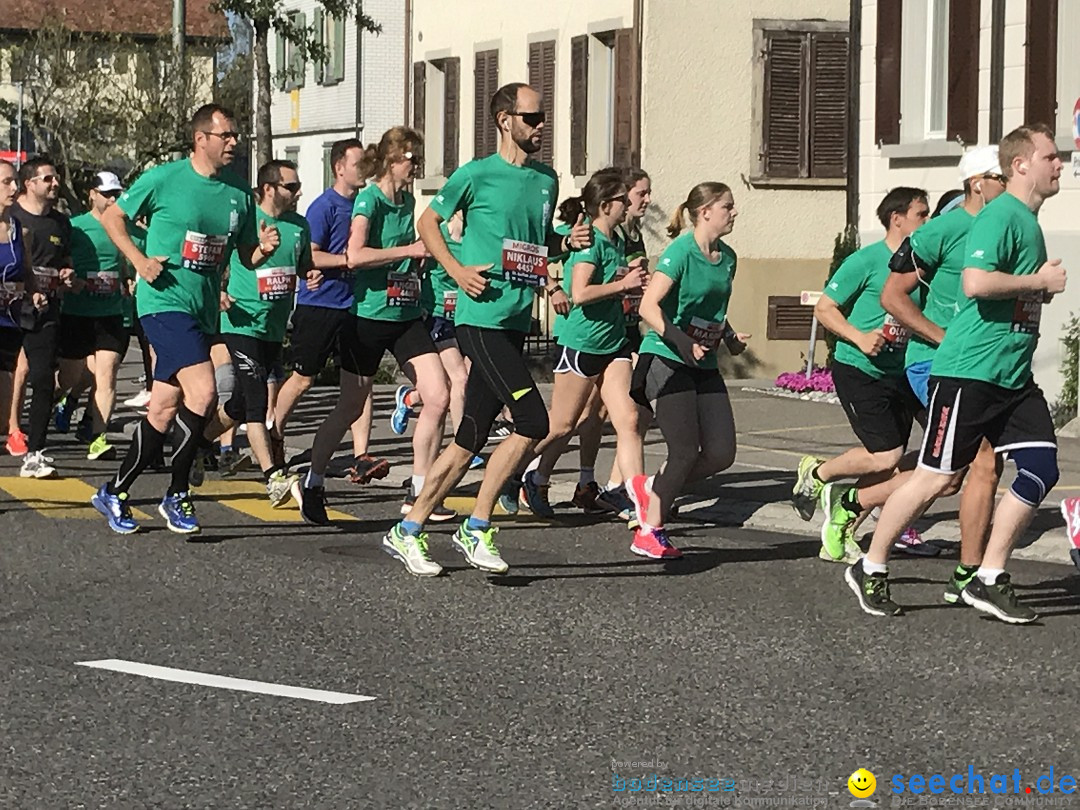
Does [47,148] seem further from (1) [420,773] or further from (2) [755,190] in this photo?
(1) [420,773]

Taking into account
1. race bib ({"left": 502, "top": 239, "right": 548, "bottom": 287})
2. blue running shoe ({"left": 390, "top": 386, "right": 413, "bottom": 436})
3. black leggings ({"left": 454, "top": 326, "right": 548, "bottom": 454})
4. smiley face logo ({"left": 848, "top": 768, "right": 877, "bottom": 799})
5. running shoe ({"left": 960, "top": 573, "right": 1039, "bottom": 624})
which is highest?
race bib ({"left": 502, "top": 239, "right": 548, "bottom": 287})

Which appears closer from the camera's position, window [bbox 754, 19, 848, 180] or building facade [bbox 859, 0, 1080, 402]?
building facade [bbox 859, 0, 1080, 402]

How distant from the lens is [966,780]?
6398mm

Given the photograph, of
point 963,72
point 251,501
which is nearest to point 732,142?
point 963,72

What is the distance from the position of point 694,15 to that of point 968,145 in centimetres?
602

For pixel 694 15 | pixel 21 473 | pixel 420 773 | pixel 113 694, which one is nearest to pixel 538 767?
pixel 420 773

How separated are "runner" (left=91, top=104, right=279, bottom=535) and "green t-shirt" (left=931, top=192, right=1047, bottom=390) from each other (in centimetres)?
377

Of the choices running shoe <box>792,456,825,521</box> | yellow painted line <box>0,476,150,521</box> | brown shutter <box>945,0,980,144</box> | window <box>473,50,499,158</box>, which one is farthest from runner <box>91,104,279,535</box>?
window <box>473,50,499,158</box>

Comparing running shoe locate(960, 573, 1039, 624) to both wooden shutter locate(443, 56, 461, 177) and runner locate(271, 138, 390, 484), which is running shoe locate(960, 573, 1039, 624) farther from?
wooden shutter locate(443, 56, 461, 177)

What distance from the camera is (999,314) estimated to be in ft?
29.6

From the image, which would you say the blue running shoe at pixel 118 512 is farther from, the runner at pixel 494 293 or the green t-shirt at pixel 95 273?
the green t-shirt at pixel 95 273

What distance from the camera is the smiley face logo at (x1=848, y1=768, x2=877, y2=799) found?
20.4 feet

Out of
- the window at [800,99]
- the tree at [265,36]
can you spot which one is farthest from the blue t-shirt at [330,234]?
the window at [800,99]

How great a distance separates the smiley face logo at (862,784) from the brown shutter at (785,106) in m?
21.1
